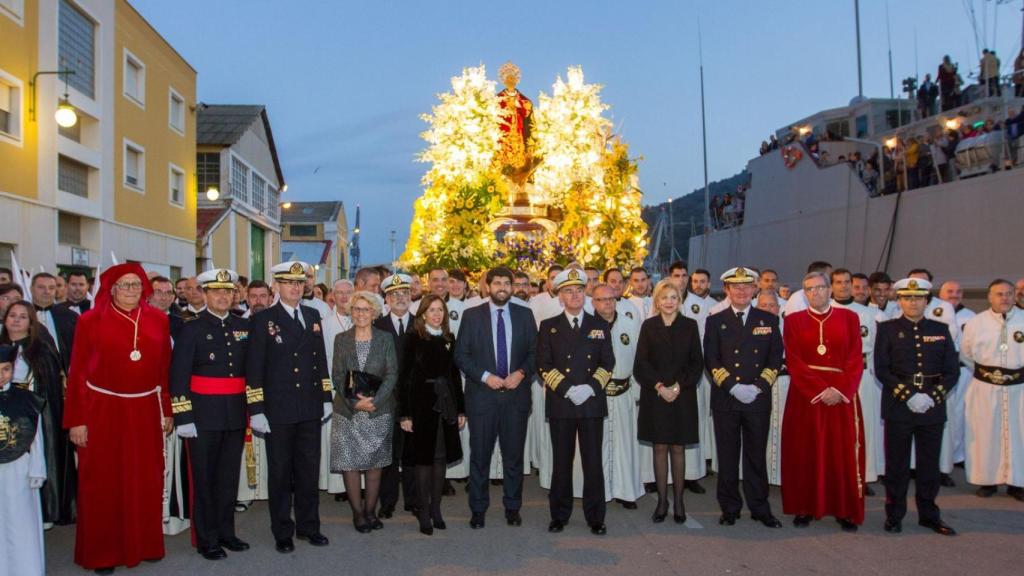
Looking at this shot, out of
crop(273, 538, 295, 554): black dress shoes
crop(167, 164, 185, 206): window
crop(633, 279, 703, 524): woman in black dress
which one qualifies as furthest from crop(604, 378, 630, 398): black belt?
crop(167, 164, 185, 206): window

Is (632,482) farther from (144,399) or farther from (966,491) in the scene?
(144,399)

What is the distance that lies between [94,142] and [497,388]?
56.0ft

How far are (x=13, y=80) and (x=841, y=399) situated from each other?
52.8ft

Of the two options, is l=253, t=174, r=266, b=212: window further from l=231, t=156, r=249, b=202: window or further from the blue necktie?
the blue necktie

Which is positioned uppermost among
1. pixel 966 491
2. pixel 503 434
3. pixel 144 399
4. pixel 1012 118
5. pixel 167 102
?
pixel 167 102

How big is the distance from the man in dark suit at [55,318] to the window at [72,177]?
11.6 metres

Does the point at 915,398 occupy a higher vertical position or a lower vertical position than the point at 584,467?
higher

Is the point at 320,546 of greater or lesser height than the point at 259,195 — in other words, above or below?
below

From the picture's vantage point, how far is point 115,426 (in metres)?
5.68

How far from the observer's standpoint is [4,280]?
791 centimetres

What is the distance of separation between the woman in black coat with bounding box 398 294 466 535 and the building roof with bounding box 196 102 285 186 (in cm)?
2447

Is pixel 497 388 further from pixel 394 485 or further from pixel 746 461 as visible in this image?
pixel 746 461

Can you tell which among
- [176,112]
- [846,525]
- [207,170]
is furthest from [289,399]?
[207,170]

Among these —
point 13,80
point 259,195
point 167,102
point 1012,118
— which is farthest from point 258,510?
point 259,195
